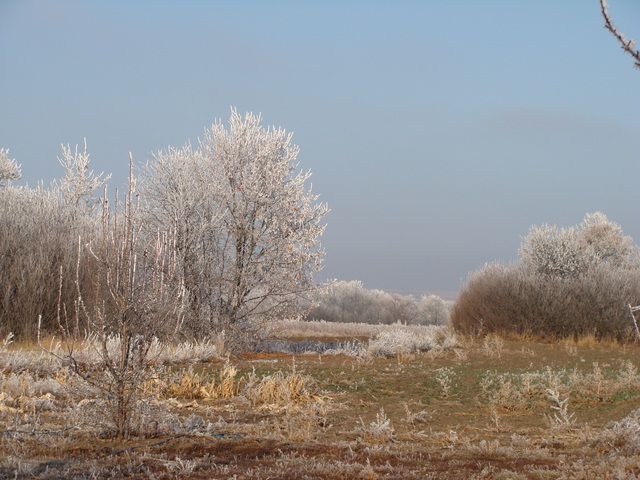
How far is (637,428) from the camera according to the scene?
487 cm

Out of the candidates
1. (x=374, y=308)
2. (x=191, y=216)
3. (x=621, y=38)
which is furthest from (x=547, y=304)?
(x=374, y=308)

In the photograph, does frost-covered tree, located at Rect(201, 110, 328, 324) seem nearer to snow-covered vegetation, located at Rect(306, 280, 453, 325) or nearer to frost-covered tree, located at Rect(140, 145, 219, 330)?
frost-covered tree, located at Rect(140, 145, 219, 330)

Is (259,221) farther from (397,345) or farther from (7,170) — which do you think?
(7,170)

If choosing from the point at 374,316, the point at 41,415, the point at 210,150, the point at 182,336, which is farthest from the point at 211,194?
the point at 374,316

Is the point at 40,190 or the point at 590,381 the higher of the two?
the point at 40,190

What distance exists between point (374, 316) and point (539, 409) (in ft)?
108

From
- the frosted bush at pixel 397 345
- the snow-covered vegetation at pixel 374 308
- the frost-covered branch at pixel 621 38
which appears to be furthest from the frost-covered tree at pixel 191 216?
the snow-covered vegetation at pixel 374 308

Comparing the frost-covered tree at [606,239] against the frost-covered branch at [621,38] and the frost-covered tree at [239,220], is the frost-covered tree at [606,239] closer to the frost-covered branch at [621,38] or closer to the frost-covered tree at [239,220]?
the frost-covered tree at [239,220]

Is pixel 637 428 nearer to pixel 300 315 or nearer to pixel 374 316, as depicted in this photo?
pixel 300 315

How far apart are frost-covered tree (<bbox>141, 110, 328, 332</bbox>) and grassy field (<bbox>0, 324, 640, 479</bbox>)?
513 centimetres

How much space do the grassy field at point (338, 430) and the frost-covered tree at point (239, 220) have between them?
16.8 ft

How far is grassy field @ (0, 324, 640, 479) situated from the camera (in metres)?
4.20

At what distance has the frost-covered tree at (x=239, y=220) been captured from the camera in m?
14.8

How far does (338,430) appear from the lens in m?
5.97
